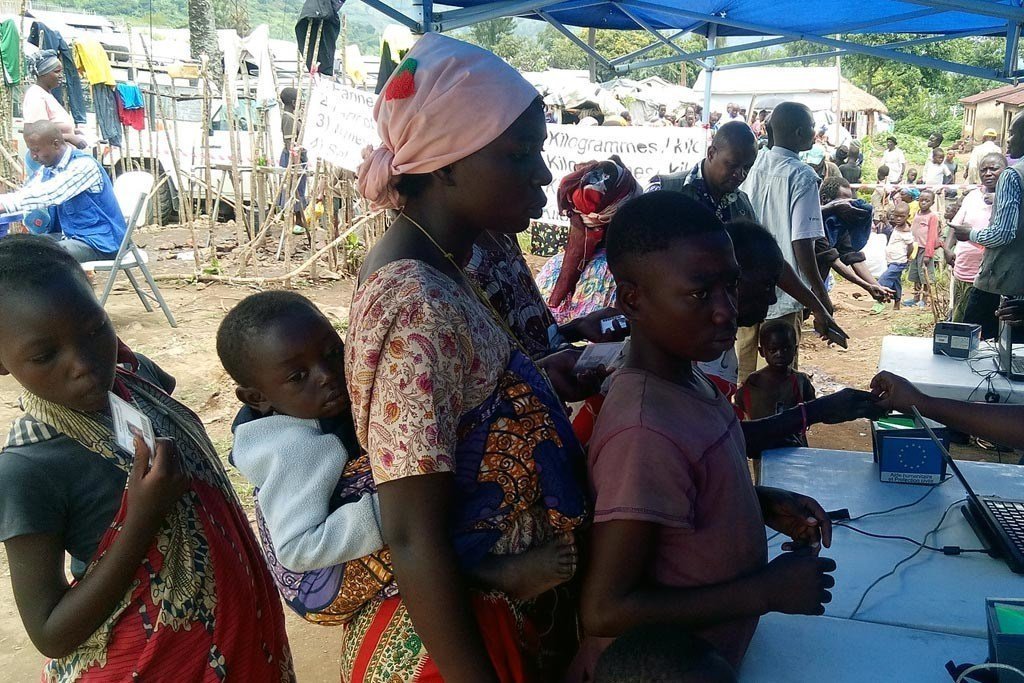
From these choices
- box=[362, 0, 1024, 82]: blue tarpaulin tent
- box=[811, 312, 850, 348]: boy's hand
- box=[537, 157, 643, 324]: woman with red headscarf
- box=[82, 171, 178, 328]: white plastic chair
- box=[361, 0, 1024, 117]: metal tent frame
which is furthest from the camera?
box=[82, 171, 178, 328]: white plastic chair

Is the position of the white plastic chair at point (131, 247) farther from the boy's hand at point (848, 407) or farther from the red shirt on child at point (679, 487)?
the red shirt on child at point (679, 487)

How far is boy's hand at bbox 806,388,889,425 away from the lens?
229 cm

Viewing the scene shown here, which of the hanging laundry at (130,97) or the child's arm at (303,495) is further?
the hanging laundry at (130,97)

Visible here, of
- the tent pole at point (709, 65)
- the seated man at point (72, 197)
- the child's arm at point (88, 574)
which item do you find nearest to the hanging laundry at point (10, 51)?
the seated man at point (72, 197)

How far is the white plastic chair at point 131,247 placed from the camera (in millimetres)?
6625

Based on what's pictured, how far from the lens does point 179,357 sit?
6.41 m

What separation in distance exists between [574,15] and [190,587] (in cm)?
628

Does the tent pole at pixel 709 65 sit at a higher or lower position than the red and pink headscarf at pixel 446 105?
higher

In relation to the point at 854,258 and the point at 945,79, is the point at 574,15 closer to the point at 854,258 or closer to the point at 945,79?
the point at 854,258

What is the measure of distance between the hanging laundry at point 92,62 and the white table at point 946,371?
11.4 metres

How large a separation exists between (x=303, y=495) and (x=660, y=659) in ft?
2.06

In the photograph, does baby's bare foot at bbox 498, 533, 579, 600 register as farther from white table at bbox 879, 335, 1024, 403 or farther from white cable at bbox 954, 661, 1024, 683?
white table at bbox 879, 335, 1024, 403

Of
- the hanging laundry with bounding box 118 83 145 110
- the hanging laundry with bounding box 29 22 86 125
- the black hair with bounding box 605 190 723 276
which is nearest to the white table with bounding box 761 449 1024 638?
the black hair with bounding box 605 190 723 276

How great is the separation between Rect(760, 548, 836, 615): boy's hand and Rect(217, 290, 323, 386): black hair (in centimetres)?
99
